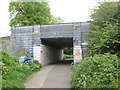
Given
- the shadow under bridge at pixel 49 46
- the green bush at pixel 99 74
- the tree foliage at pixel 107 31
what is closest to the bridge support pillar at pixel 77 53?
the shadow under bridge at pixel 49 46

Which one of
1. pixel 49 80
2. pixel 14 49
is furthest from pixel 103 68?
pixel 14 49

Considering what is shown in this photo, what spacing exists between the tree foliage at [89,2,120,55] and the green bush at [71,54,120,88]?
179cm

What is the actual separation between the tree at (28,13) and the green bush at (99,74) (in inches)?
689

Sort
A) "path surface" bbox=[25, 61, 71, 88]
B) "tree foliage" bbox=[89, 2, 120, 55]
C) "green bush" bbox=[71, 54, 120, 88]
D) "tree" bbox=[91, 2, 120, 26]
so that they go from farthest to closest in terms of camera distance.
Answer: "tree" bbox=[91, 2, 120, 26] < "tree foliage" bbox=[89, 2, 120, 55] < "path surface" bbox=[25, 61, 71, 88] < "green bush" bbox=[71, 54, 120, 88]

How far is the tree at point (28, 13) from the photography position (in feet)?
73.8

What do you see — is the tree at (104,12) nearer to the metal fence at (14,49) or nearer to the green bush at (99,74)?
the green bush at (99,74)

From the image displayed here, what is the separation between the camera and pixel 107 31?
7.73m

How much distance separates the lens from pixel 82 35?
12.0m

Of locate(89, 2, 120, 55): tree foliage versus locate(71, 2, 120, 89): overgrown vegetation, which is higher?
locate(89, 2, 120, 55): tree foliage

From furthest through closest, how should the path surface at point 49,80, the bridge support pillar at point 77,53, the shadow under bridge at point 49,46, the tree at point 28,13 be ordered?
1. the tree at point 28,13
2. the shadow under bridge at point 49,46
3. the bridge support pillar at point 77,53
4. the path surface at point 49,80

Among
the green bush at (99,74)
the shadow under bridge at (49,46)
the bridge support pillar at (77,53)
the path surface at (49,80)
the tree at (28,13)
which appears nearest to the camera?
the green bush at (99,74)

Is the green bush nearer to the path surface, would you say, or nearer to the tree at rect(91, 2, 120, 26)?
the path surface

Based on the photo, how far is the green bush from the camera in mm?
5109

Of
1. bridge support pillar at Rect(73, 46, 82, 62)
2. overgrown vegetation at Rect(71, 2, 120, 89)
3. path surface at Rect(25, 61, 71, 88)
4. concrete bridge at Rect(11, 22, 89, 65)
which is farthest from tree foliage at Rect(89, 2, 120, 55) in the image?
path surface at Rect(25, 61, 71, 88)
